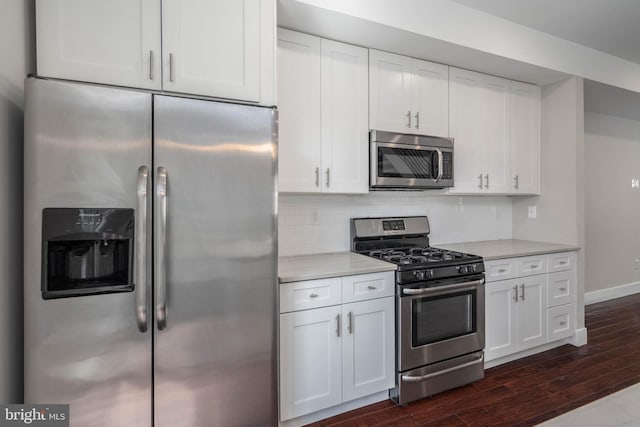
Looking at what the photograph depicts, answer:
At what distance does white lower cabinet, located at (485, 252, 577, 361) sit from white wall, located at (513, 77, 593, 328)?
22cm

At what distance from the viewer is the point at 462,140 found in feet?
9.36

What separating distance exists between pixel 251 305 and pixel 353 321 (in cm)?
73

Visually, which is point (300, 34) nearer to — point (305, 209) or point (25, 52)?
point (305, 209)

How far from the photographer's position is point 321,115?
2.30 m

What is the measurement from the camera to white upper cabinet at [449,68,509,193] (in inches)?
111

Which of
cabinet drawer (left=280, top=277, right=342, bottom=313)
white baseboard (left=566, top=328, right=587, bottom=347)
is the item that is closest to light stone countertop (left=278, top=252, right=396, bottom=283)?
cabinet drawer (left=280, top=277, right=342, bottom=313)

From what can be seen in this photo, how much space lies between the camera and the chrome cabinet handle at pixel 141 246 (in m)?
1.37

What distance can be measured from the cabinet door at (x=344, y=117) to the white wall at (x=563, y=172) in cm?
204

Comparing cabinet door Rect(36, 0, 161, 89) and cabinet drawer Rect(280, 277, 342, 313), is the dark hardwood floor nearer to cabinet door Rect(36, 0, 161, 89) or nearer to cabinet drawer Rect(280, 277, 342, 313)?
cabinet drawer Rect(280, 277, 342, 313)

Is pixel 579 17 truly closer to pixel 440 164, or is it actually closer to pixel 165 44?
pixel 440 164

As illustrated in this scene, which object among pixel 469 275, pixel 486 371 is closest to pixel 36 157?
pixel 469 275

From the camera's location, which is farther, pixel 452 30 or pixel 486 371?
pixel 486 371

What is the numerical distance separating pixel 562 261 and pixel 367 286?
2057mm

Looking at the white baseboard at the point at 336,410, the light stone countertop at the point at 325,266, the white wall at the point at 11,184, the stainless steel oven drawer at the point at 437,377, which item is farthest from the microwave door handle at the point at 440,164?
the white wall at the point at 11,184
